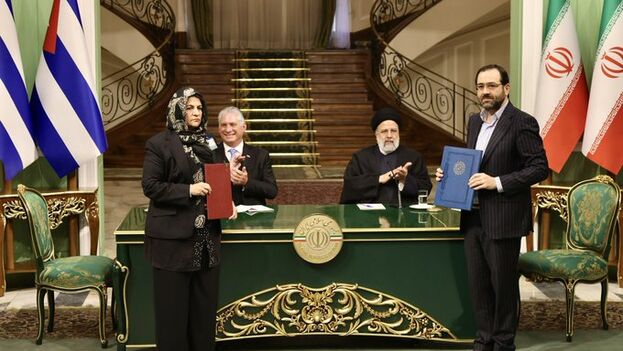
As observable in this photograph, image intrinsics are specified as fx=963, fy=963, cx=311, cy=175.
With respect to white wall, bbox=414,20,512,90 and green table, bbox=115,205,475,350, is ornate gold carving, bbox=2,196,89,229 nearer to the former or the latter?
green table, bbox=115,205,475,350

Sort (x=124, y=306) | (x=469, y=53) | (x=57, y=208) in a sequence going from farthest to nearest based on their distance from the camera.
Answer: (x=469, y=53)
(x=57, y=208)
(x=124, y=306)

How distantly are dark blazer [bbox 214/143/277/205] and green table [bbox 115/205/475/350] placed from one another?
89 cm

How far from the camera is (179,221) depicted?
495 cm

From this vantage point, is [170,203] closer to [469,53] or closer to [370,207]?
[370,207]

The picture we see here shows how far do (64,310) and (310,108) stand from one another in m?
7.86

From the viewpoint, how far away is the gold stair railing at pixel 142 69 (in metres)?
15.1

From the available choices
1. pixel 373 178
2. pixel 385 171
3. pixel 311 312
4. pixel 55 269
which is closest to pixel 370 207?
pixel 373 178

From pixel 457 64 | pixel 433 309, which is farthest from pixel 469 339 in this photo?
pixel 457 64

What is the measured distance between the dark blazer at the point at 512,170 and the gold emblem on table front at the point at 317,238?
914 mm

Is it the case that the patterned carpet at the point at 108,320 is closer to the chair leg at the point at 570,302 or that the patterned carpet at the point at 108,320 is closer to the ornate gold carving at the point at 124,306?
the chair leg at the point at 570,302

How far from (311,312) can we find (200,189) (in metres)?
1.35

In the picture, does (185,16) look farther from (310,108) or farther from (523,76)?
(523,76)

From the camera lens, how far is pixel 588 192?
6.56 m

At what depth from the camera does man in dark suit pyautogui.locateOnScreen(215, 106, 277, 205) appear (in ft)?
22.0
